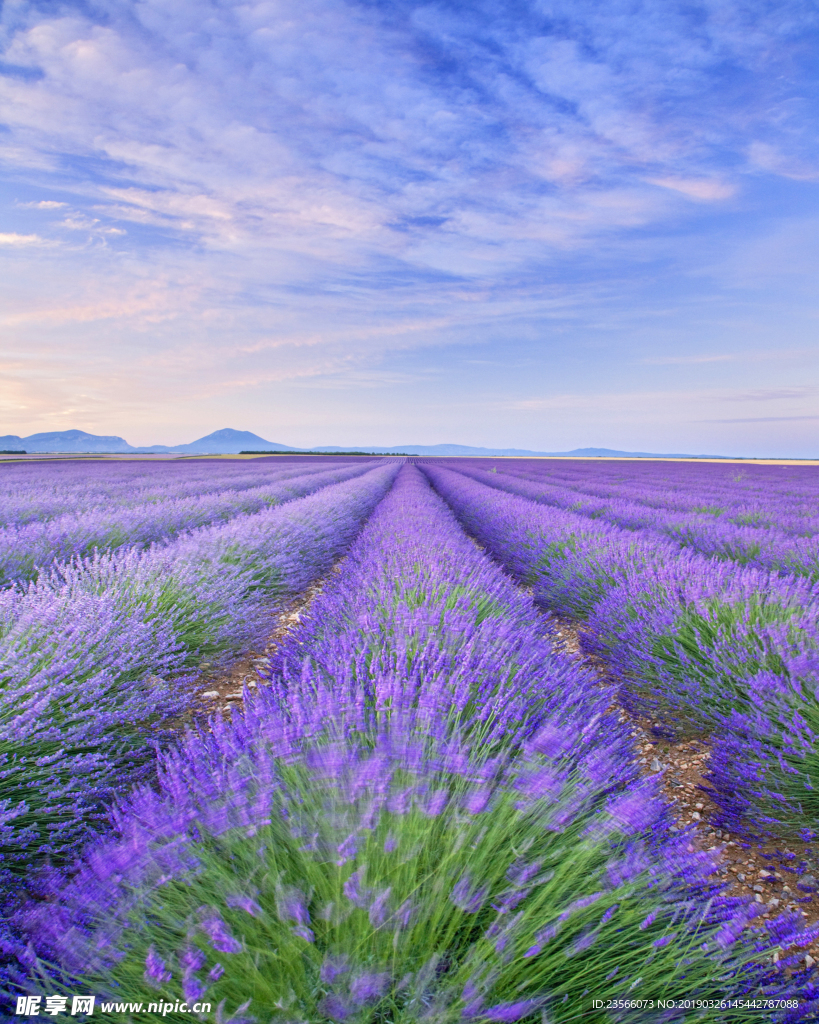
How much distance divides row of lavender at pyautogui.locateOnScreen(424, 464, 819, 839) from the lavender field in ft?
0.06

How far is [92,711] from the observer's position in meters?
1.74

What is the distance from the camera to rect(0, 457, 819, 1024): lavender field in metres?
0.84

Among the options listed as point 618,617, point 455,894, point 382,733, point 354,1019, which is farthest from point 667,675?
point 354,1019

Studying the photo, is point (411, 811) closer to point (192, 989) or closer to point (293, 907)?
point (293, 907)

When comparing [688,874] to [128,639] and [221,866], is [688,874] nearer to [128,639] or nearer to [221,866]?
[221,866]

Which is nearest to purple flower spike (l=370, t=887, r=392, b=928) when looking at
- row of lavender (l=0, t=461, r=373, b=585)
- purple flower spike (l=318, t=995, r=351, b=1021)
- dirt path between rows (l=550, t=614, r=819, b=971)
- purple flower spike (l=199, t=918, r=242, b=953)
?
purple flower spike (l=318, t=995, r=351, b=1021)

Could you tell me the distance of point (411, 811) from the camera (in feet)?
3.42

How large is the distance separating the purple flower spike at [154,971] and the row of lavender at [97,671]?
698 millimetres

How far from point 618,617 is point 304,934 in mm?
3074

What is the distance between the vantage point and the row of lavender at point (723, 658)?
1.85 metres

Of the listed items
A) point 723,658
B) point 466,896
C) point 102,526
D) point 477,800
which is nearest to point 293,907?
point 466,896

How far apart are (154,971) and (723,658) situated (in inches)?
100

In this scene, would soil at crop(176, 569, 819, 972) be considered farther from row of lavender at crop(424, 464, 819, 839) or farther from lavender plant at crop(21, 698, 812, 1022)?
lavender plant at crop(21, 698, 812, 1022)

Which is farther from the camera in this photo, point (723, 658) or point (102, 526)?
point (102, 526)
